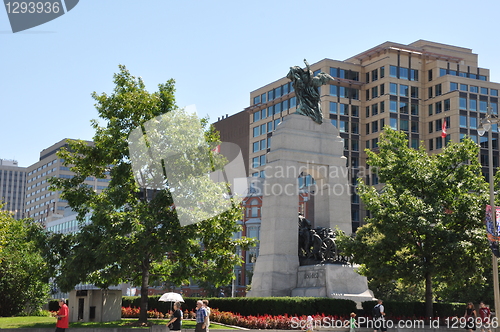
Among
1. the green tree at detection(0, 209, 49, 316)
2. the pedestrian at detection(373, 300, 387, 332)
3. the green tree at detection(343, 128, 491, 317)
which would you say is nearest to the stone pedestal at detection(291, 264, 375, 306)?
the green tree at detection(343, 128, 491, 317)

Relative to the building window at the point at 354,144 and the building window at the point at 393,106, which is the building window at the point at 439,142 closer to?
the building window at the point at 393,106

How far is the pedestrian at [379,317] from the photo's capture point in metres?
26.7

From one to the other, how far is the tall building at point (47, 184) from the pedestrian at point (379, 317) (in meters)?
149

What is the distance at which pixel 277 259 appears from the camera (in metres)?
33.5

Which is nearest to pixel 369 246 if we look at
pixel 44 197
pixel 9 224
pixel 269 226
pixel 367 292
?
pixel 367 292

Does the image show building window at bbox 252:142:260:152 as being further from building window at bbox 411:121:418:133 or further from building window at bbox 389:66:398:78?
building window at bbox 411:121:418:133

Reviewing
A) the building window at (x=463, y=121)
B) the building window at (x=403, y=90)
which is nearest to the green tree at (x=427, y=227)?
the building window at (x=463, y=121)

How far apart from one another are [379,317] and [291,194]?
960 centimetres

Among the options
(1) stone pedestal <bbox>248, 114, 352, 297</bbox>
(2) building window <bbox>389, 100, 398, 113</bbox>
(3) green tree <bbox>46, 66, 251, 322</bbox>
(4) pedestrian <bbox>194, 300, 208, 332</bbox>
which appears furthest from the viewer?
(2) building window <bbox>389, 100, 398, 113</bbox>

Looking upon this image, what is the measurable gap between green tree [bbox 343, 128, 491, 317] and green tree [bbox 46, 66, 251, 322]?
257 inches

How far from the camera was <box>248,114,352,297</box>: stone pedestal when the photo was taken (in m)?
33.5

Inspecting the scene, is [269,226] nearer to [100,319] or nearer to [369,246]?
[369,246]

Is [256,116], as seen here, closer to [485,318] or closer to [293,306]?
[293,306]

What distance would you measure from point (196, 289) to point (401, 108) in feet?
145
